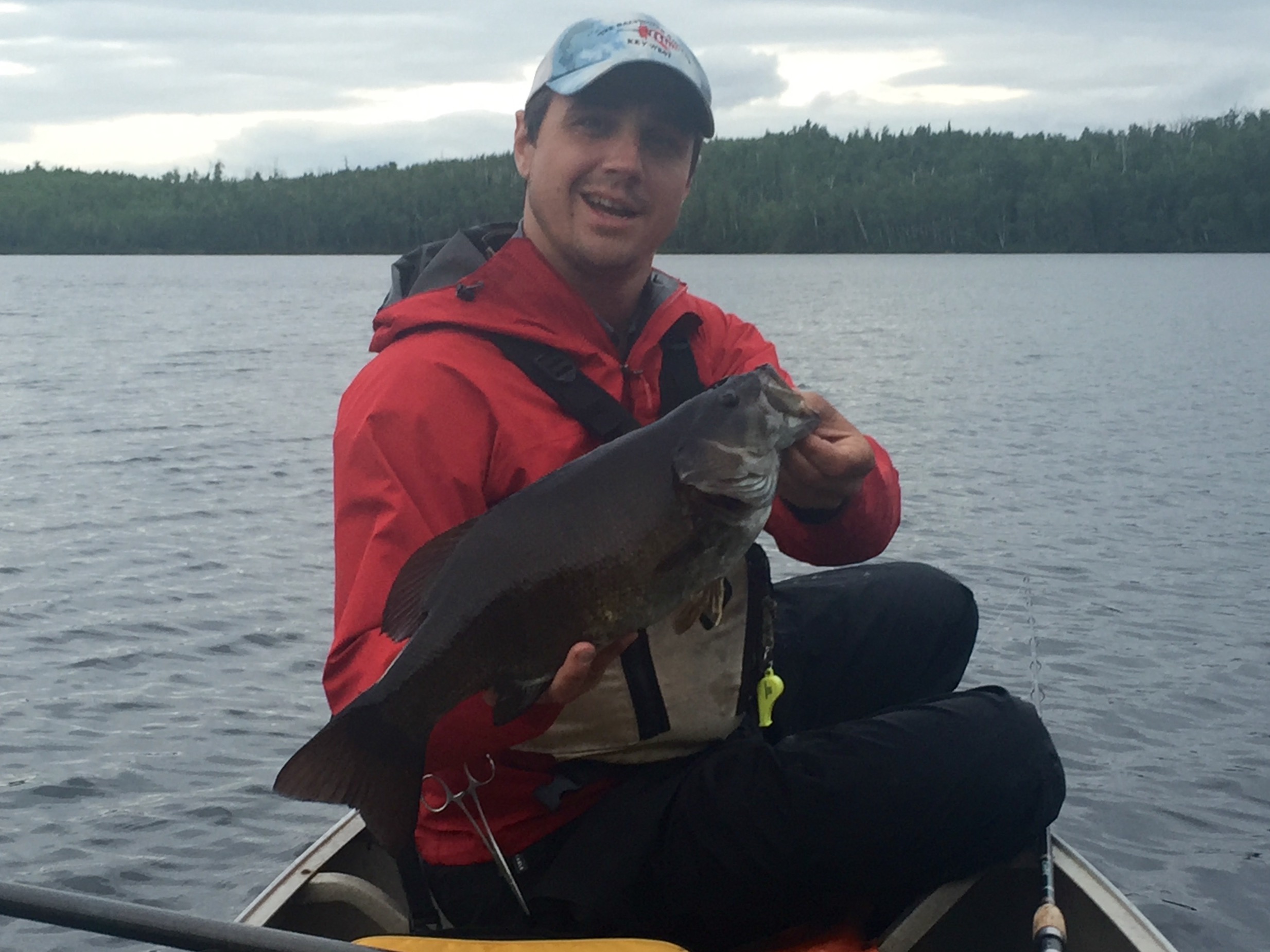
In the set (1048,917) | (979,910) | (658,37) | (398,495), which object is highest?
(658,37)

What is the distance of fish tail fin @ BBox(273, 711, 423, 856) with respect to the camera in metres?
2.54

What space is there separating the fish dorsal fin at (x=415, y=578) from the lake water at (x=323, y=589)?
4.42m

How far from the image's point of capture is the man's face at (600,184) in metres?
3.47

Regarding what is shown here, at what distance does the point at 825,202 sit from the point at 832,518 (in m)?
113

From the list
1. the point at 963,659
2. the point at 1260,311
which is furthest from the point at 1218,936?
the point at 1260,311

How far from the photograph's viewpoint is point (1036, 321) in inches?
1672

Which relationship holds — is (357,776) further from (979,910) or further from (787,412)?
(979,910)

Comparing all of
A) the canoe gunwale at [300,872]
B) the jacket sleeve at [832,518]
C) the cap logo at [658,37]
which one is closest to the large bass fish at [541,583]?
the jacket sleeve at [832,518]

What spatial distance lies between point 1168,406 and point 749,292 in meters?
36.2

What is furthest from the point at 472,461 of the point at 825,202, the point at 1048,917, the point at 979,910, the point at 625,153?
the point at 825,202

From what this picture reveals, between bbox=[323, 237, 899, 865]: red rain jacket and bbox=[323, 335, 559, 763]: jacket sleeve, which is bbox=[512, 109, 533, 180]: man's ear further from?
bbox=[323, 335, 559, 763]: jacket sleeve

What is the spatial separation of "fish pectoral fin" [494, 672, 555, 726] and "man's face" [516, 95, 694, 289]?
1313 mm

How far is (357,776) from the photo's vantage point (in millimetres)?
2570

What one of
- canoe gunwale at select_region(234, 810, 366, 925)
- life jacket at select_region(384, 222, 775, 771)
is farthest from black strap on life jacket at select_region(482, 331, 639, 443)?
canoe gunwale at select_region(234, 810, 366, 925)
